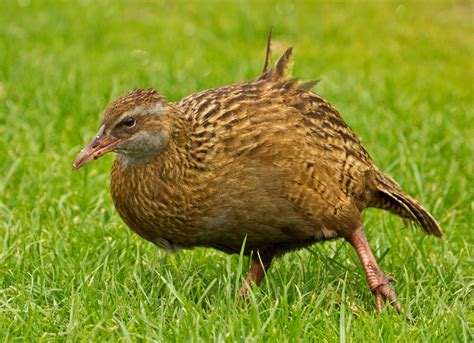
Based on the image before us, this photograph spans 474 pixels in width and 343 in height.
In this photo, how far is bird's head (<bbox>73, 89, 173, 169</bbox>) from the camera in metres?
4.79

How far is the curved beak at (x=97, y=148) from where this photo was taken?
475 cm

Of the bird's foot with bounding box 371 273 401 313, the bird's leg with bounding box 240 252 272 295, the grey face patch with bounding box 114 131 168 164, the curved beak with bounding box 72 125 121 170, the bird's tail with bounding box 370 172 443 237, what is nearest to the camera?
the curved beak with bounding box 72 125 121 170

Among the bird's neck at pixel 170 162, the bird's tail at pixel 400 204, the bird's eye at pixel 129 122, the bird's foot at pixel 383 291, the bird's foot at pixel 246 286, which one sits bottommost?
the bird's foot at pixel 383 291

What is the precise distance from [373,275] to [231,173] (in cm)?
92

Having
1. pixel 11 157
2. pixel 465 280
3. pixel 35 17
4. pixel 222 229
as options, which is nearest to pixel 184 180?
pixel 222 229

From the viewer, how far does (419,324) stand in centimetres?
466

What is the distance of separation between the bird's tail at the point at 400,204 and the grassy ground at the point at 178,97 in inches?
6.9

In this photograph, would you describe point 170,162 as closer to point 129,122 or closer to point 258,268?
point 129,122

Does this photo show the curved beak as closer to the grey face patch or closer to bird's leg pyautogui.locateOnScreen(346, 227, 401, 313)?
the grey face patch

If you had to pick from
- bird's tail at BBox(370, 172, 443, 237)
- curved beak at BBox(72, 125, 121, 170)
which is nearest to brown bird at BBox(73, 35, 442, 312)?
curved beak at BBox(72, 125, 121, 170)

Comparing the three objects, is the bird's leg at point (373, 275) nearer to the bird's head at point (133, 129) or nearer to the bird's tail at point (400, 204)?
the bird's tail at point (400, 204)

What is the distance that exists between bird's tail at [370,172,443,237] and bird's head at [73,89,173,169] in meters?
1.25

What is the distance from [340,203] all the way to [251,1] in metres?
7.57

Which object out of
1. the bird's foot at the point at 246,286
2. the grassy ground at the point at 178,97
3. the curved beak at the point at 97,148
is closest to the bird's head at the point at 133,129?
the curved beak at the point at 97,148
